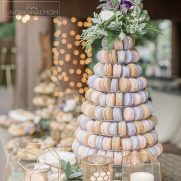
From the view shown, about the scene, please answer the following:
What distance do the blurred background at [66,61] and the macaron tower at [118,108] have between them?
27cm

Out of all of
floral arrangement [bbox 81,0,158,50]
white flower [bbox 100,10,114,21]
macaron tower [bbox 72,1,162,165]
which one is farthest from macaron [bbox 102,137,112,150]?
white flower [bbox 100,10,114,21]

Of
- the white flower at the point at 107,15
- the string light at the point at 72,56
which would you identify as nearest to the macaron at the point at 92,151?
the white flower at the point at 107,15

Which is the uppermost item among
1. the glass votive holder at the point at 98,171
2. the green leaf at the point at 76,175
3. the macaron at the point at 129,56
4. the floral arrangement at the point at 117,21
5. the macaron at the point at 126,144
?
the floral arrangement at the point at 117,21

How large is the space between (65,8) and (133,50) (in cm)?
156

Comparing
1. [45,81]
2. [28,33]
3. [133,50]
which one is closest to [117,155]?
[133,50]

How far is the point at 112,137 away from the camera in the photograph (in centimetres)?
198

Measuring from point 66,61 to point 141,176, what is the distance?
237cm

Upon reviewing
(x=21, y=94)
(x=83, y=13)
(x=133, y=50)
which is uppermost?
(x=83, y=13)

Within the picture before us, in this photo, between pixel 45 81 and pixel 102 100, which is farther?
pixel 45 81

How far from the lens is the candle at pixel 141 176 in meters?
1.76

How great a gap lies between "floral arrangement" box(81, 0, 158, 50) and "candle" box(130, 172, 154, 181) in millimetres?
561

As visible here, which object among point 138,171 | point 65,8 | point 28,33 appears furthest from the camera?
point 28,33

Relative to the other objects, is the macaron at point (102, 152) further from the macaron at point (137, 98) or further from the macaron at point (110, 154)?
the macaron at point (137, 98)

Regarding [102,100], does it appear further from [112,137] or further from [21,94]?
[21,94]
